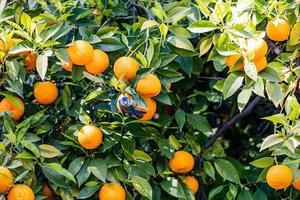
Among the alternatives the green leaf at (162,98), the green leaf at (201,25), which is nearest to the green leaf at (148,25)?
the green leaf at (201,25)

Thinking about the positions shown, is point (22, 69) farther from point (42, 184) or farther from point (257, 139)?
point (257, 139)

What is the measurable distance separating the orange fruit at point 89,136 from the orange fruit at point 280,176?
51 cm

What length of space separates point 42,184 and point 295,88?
81 centimetres

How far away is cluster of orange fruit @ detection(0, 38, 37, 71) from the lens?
6.10 feet

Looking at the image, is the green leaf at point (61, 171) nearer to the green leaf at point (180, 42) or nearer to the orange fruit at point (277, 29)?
the green leaf at point (180, 42)

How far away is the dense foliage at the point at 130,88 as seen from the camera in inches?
72.5

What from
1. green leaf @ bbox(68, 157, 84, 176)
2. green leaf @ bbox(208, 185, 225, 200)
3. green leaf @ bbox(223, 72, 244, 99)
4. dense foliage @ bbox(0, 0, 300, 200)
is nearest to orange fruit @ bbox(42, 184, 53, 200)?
dense foliage @ bbox(0, 0, 300, 200)

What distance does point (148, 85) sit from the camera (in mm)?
1829

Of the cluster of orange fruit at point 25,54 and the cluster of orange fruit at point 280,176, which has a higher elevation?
the cluster of orange fruit at point 25,54

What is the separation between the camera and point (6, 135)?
1.84 metres

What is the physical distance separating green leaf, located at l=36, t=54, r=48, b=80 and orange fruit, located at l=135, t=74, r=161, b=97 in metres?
0.26

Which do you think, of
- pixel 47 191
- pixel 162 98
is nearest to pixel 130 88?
pixel 162 98

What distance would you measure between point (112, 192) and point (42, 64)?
0.42m

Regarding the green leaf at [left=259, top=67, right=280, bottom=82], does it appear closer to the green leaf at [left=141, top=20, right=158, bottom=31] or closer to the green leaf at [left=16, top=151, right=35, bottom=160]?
the green leaf at [left=141, top=20, right=158, bottom=31]
